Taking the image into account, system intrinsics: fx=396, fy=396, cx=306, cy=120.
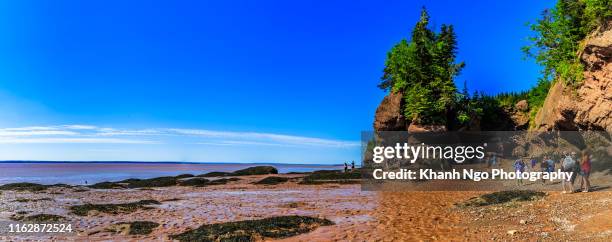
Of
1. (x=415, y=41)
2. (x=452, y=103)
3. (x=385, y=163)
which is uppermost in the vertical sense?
(x=415, y=41)

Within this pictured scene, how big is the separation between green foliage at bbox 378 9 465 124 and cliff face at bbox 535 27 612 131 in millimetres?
18746

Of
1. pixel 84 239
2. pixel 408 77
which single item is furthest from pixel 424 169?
pixel 84 239

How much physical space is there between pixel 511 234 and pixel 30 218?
23019mm

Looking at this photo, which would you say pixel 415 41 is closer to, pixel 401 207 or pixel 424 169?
pixel 424 169

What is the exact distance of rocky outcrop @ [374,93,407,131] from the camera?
50.3m

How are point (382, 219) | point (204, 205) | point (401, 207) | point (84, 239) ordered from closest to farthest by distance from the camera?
point (84, 239) → point (382, 219) → point (401, 207) → point (204, 205)

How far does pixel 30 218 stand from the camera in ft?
69.7

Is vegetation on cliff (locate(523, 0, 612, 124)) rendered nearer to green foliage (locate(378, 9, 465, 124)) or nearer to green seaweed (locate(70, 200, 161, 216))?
green foliage (locate(378, 9, 465, 124))

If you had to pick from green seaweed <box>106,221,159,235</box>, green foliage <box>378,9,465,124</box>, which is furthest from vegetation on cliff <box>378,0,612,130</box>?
green seaweed <box>106,221,159,235</box>

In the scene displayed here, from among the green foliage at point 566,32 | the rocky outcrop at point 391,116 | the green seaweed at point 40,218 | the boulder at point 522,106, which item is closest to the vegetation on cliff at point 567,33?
the green foliage at point 566,32

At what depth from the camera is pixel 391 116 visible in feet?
166

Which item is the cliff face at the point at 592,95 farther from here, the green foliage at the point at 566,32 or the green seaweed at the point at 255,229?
the green seaweed at the point at 255,229

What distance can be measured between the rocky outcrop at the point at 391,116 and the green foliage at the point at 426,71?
0.92 meters

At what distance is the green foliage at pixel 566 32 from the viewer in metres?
24.9
